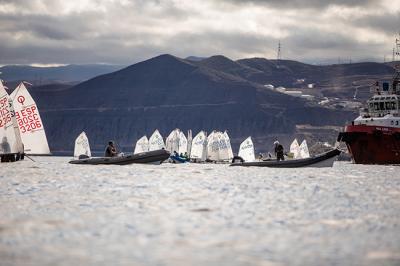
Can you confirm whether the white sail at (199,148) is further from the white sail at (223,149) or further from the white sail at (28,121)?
the white sail at (28,121)

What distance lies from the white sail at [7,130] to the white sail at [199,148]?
193ft

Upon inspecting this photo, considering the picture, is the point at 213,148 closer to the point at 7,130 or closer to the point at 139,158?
the point at 139,158

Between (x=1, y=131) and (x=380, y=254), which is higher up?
(x=1, y=131)

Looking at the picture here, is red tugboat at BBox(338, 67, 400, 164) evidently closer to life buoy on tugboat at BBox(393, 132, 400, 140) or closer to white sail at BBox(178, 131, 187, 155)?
life buoy on tugboat at BBox(393, 132, 400, 140)

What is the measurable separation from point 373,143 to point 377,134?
1.76m

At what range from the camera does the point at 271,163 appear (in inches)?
2689

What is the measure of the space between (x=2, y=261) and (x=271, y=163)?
52.4 m

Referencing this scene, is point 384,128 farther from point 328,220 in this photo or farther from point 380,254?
point 380,254

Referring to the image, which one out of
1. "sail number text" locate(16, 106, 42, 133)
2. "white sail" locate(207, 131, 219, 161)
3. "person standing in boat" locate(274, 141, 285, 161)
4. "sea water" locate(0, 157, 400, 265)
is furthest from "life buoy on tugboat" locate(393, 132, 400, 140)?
"sea water" locate(0, 157, 400, 265)

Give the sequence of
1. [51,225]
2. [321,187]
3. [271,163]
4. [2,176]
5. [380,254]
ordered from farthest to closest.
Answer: [271,163]
[2,176]
[321,187]
[51,225]
[380,254]

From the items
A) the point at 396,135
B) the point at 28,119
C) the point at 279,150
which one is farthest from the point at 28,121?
the point at 396,135

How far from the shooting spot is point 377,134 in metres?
97.9

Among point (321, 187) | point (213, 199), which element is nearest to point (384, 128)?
point (321, 187)

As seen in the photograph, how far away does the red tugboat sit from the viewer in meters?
97.8
